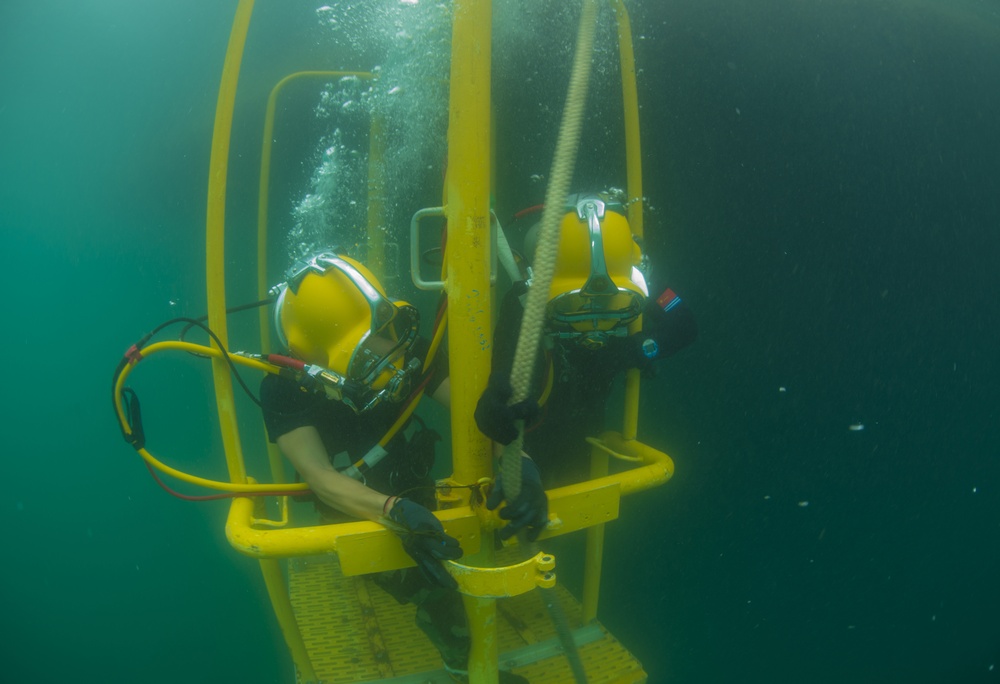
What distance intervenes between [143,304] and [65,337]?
3.20m

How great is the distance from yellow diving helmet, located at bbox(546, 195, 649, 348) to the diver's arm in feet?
3.29

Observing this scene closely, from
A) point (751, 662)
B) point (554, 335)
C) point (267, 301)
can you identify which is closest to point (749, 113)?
point (554, 335)

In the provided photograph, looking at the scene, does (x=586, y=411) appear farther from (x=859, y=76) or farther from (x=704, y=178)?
(x=859, y=76)

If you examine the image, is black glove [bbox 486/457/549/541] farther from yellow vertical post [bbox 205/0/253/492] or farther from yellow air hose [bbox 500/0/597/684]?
yellow vertical post [bbox 205/0/253/492]

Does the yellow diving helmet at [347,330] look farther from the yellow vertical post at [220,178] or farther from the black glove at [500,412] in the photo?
the black glove at [500,412]

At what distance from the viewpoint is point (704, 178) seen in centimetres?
479

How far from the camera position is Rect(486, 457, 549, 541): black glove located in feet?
4.63

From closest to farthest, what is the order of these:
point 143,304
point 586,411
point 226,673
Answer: point 586,411 < point 226,673 < point 143,304

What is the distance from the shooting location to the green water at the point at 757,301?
15.8 feet

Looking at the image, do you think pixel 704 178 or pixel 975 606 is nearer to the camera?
pixel 704 178

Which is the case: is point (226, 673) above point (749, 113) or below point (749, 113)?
below

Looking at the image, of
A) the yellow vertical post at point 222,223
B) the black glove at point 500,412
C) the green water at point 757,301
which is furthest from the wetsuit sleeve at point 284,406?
the green water at point 757,301

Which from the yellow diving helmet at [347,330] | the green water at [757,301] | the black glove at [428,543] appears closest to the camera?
the black glove at [428,543]

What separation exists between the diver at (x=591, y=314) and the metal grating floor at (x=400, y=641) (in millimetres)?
1023
